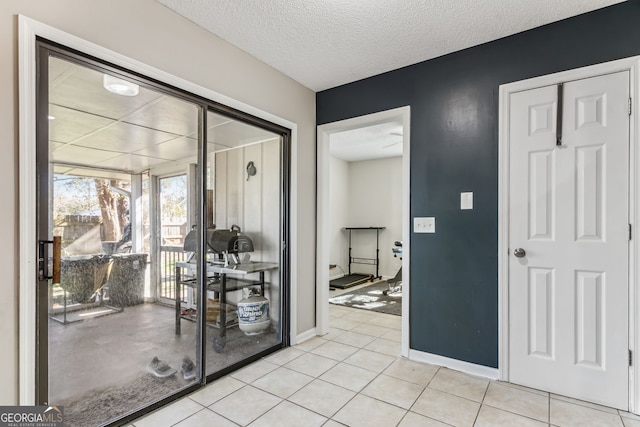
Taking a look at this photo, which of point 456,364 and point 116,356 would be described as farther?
point 456,364

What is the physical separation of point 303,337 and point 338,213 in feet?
13.2

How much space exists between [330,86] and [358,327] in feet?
8.81

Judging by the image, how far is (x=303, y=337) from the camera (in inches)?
128

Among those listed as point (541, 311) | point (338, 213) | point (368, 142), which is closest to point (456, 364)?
point (541, 311)

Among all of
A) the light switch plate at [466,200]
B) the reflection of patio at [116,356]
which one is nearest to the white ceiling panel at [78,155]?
the reflection of patio at [116,356]

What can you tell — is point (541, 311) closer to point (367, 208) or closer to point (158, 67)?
point (158, 67)

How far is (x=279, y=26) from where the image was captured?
90.7 inches

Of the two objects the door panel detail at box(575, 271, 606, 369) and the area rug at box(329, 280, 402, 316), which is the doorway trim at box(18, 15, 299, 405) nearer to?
the door panel detail at box(575, 271, 606, 369)

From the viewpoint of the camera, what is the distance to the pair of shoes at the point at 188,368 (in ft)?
7.57

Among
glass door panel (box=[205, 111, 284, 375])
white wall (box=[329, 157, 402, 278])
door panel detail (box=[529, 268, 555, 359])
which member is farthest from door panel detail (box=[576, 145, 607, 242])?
white wall (box=[329, 157, 402, 278])

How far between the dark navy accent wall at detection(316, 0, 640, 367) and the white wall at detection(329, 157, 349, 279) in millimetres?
3931

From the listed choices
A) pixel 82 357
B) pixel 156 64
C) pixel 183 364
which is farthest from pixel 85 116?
pixel 183 364

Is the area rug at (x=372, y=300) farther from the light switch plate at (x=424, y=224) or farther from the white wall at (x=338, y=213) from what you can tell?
the light switch plate at (x=424, y=224)

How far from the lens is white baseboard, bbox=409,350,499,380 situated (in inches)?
97.4
